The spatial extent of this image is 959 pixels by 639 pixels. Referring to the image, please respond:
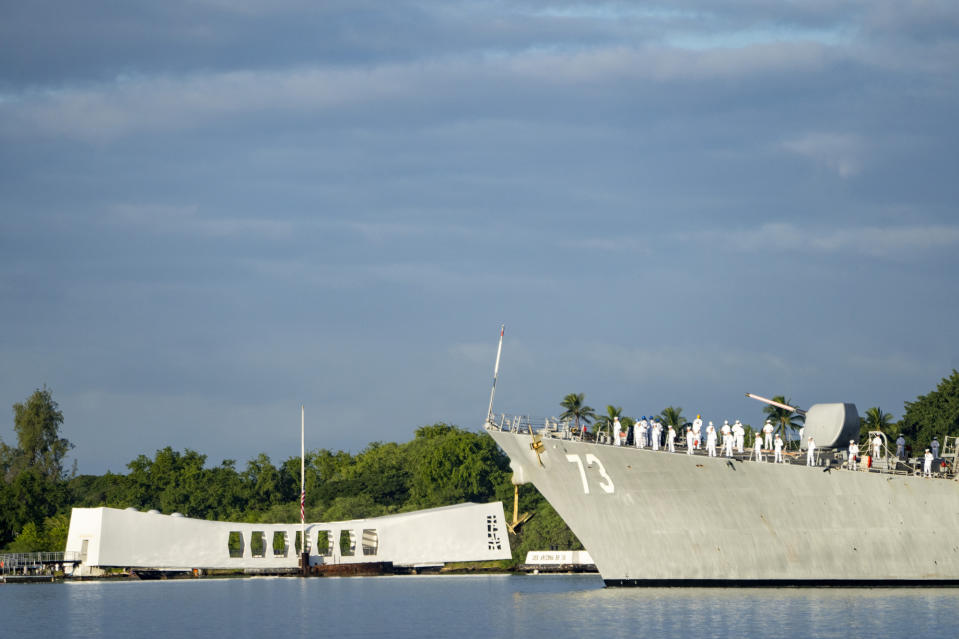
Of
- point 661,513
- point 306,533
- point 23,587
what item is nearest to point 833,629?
point 661,513

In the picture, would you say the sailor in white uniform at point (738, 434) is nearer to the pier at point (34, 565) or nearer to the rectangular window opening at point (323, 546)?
the rectangular window opening at point (323, 546)

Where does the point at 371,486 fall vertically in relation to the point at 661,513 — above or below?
above

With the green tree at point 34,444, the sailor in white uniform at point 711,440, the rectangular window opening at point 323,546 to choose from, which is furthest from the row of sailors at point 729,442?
the green tree at point 34,444

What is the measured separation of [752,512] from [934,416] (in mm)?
35065

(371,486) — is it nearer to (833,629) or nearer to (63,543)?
(63,543)

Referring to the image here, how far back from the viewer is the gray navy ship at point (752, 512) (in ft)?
139

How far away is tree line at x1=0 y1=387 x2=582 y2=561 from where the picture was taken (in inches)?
3489

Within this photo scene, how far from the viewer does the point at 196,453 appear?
104250mm

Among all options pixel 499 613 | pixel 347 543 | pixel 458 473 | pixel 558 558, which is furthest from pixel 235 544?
pixel 499 613

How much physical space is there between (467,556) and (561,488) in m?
31.2

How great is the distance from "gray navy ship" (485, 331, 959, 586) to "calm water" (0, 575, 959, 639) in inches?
38.1

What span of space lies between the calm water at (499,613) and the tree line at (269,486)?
28.0 m

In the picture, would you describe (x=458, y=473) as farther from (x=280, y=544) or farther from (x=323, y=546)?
(x=280, y=544)

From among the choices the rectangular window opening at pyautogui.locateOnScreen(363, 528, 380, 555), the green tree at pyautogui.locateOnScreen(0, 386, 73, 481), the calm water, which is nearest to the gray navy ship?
the calm water
